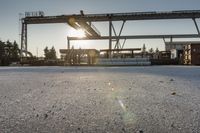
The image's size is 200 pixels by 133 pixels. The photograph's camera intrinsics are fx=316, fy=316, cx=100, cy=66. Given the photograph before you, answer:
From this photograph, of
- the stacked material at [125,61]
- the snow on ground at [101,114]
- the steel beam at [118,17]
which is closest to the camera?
the snow on ground at [101,114]

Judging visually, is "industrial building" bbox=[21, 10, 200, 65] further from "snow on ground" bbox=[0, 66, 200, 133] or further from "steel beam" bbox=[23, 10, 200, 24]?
"snow on ground" bbox=[0, 66, 200, 133]

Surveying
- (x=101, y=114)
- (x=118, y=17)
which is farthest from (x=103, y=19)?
(x=101, y=114)

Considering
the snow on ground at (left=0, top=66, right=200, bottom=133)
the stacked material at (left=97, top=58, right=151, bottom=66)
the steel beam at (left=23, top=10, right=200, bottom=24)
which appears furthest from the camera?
the steel beam at (left=23, top=10, right=200, bottom=24)

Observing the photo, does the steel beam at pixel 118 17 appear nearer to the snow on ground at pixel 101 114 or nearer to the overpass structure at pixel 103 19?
the overpass structure at pixel 103 19

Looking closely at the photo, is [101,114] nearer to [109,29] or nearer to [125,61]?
[125,61]

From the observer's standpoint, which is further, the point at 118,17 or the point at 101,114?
the point at 118,17

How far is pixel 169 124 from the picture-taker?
387 centimetres

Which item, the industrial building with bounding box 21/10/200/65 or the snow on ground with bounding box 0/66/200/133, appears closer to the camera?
the snow on ground with bounding box 0/66/200/133

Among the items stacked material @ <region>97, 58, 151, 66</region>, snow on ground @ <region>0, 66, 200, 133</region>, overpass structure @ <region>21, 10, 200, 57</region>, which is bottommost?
snow on ground @ <region>0, 66, 200, 133</region>

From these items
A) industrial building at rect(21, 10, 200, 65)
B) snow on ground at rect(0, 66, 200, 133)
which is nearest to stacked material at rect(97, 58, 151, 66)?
industrial building at rect(21, 10, 200, 65)

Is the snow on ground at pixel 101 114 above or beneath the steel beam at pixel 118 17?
beneath

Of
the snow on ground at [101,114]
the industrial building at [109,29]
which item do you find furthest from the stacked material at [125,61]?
the snow on ground at [101,114]

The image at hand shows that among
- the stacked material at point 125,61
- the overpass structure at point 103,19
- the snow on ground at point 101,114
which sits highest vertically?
the overpass structure at point 103,19

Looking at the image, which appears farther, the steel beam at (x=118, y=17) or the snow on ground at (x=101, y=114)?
the steel beam at (x=118, y=17)
